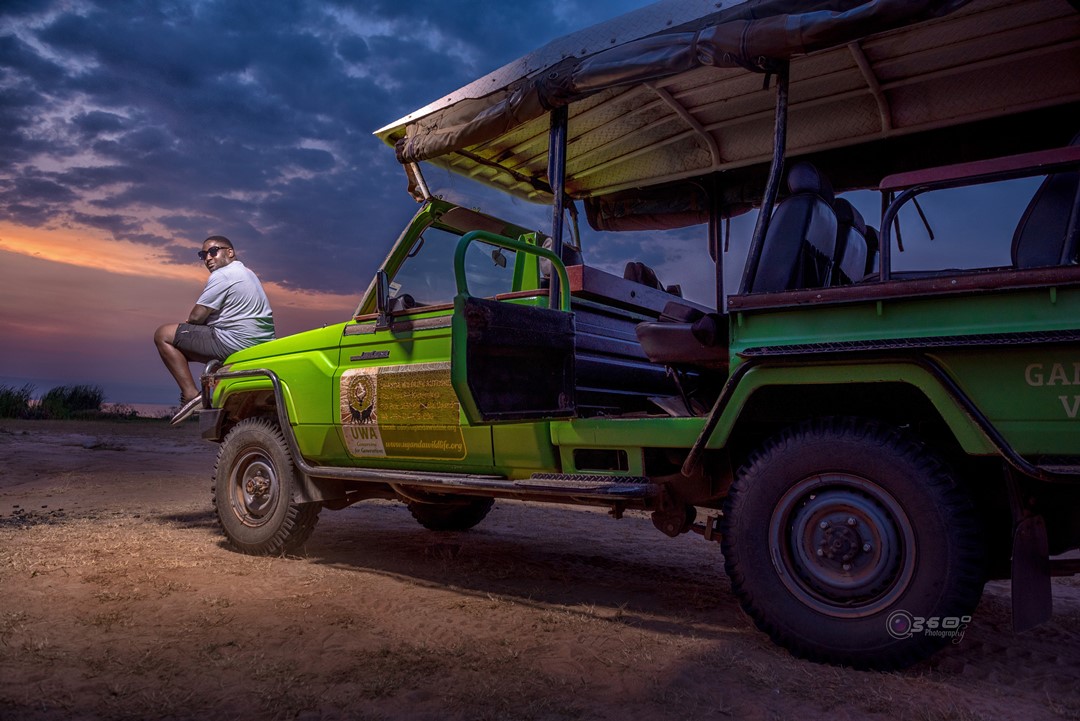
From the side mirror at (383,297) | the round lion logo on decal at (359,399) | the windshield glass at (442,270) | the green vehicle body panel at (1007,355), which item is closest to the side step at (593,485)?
the green vehicle body panel at (1007,355)

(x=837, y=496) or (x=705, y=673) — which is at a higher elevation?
(x=837, y=496)

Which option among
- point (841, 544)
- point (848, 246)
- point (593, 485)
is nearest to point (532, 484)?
point (593, 485)

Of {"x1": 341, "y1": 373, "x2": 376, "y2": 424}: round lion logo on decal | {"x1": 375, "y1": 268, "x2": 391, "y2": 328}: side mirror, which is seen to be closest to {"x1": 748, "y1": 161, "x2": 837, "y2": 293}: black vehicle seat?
{"x1": 375, "y1": 268, "x2": 391, "y2": 328}: side mirror

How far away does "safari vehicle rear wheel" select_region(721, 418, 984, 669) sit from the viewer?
9.11 ft

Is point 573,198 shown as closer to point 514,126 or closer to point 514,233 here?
point 514,233

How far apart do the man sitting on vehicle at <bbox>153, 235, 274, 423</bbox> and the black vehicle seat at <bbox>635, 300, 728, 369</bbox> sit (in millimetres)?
3850

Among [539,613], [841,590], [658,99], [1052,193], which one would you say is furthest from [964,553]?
[658,99]

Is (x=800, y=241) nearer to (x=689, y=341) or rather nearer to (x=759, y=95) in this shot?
(x=689, y=341)

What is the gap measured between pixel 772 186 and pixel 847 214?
0.95 metres

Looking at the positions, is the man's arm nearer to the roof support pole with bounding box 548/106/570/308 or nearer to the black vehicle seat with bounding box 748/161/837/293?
the roof support pole with bounding box 548/106/570/308

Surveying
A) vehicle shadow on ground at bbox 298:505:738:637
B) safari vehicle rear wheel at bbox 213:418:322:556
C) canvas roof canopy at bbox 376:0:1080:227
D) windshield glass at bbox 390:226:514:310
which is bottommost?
vehicle shadow on ground at bbox 298:505:738:637

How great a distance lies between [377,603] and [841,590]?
7.66 ft

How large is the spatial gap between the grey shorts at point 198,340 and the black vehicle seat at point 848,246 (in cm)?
472

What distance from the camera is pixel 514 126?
445cm
